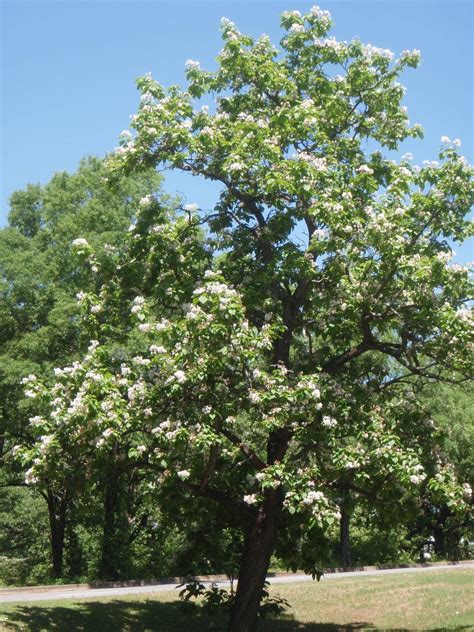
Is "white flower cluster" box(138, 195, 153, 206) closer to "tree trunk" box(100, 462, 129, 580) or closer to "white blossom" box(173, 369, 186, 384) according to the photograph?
"white blossom" box(173, 369, 186, 384)

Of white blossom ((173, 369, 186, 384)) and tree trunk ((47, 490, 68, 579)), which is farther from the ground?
white blossom ((173, 369, 186, 384))

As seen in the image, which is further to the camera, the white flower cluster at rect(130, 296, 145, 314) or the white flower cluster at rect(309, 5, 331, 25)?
the white flower cluster at rect(309, 5, 331, 25)

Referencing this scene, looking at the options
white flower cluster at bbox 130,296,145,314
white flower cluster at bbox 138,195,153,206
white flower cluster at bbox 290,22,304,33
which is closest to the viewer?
white flower cluster at bbox 130,296,145,314

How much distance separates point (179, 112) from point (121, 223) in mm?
12667

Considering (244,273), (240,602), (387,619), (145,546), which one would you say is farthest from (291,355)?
(145,546)

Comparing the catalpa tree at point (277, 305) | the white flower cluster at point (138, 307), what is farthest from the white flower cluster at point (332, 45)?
the white flower cluster at point (138, 307)

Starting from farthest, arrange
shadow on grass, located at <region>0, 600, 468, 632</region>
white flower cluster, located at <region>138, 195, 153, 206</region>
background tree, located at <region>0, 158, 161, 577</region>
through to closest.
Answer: background tree, located at <region>0, 158, 161, 577</region>
shadow on grass, located at <region>0, 600, 468, 632</region>
white flower cluster, located at <region>138, 195, 153, 206</region>

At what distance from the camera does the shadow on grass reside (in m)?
12.9

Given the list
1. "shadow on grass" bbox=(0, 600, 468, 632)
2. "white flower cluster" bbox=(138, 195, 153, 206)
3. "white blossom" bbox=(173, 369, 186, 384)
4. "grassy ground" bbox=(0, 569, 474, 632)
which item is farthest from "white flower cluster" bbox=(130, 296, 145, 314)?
"grassy ground" bbox=(0, 569, 474, 632)

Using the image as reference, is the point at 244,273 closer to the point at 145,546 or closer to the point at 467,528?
the point at 145,546

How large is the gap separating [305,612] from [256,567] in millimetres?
5190

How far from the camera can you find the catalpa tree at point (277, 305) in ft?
34.1

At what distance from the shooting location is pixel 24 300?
24.3 m

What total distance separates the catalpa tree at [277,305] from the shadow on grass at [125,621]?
2.56m
